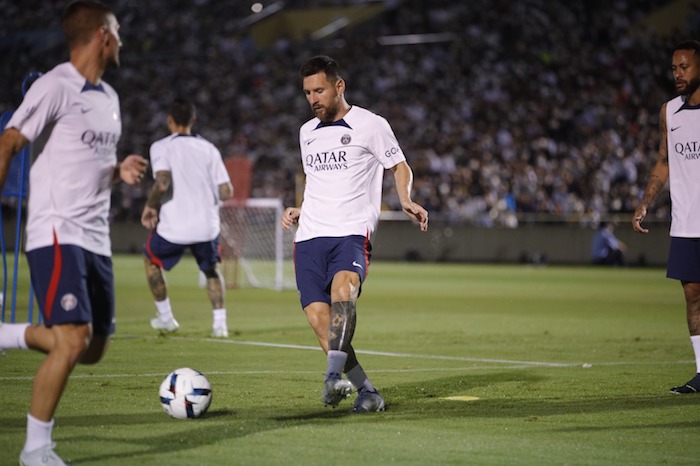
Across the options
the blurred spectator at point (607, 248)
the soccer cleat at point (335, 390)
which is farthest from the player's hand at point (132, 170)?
the blurred spectator at point (607, 248)

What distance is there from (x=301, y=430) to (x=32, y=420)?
1874 mm

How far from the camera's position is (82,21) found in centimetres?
617

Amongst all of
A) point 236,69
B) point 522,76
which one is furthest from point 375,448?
point 236,69

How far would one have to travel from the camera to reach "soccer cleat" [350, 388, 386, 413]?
8.02m

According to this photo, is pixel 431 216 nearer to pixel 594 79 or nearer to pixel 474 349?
pixel 594 79

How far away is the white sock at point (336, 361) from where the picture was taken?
775 centimetres

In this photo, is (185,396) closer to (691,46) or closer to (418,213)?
(418,213)

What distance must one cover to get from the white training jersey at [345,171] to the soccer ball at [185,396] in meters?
1.46

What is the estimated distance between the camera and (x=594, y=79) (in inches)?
1442

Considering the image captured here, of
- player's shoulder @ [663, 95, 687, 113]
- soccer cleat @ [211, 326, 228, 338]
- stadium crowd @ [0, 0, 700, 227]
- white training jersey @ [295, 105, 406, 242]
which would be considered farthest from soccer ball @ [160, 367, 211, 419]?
stadium crowd @ [0, 0, 700, 227]

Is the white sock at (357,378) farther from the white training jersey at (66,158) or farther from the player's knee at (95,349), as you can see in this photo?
the white training jersey at (66,158)

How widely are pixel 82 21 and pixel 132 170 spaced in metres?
0.85

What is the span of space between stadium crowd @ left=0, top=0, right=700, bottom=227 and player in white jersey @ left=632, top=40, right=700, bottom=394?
22764mm

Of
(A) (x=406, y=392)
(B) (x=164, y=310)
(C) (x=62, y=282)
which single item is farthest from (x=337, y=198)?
(B) (x=164, y=310)
